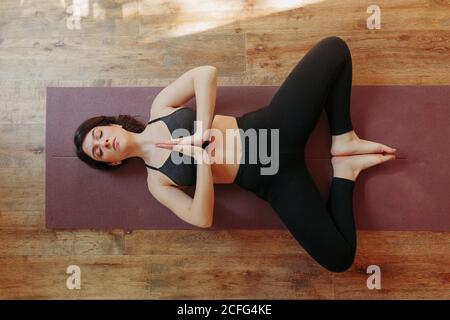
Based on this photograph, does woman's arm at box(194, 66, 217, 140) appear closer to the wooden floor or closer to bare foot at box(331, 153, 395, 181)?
the wooden floor

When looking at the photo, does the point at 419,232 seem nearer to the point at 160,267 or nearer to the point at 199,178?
the point at 199,178

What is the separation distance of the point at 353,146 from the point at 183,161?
0.75m

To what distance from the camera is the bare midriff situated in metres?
1.55

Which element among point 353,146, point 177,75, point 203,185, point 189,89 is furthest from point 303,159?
point 177,75

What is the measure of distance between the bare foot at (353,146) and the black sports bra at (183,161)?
590 millimetres

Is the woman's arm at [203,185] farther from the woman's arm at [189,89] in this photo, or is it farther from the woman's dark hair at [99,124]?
the woman's dark hair at [99,124]

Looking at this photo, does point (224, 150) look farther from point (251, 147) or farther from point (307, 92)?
point (307, 92)

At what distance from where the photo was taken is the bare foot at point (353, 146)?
5.40 ft

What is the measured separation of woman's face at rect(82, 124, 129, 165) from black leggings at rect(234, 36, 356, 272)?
19.2 inches

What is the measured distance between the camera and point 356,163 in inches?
65.0

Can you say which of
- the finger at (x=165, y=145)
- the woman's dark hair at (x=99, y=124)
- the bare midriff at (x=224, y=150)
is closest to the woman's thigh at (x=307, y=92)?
the bare midriff at (x=224, y=150)

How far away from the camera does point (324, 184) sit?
173cm

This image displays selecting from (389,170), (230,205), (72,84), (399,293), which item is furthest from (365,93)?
(72,84)

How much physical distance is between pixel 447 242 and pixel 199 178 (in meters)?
1.18
